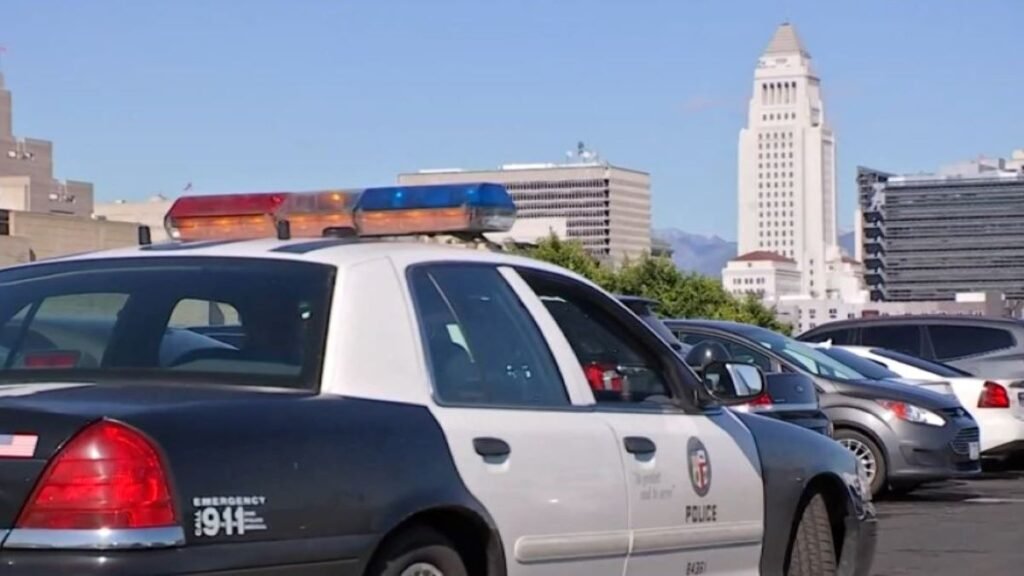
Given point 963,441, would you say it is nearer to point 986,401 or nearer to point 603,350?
point 986,401

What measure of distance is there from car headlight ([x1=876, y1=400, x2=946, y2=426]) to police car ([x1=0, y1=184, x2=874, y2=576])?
7.89 m

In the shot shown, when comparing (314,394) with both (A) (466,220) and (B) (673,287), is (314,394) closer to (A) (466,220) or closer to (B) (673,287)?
(A) (466,220)

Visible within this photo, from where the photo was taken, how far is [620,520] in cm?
641

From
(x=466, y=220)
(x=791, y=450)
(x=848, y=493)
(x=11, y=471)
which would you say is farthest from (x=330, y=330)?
(x=848, y=493)

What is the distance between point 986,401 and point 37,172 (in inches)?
4682

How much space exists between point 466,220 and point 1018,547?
599 centimetres

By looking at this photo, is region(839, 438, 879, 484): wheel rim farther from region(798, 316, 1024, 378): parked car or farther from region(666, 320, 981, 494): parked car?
region(798, 316, 1024, 378): parked car

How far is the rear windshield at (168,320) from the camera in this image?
5.62 m

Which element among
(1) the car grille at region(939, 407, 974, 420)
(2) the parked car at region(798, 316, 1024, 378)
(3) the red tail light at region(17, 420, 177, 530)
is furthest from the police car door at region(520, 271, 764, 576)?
(2) the parked car at region(798, 316, 1024, 378)

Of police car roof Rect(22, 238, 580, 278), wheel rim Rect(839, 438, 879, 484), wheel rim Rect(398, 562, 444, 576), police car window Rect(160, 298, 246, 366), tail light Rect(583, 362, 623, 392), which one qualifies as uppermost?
police car roof Rect(22, 238, 580, 278)

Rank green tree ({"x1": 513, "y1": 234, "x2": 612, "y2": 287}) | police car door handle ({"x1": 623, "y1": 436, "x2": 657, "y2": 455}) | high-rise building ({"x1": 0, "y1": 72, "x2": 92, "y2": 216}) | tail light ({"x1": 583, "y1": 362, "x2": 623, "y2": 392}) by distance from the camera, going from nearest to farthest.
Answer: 1. police car door handle ({"x1": 623, "y1": 436, "x2": 657, "y2": 455})
2. tail light ({"x1": 583, "y1": 362, "x2": 623, "y2": 392})
3. green tree ({"x1": 513, "y1": 234, "x2": 612, "y2": 287})
4. high-rise building ({"x1": 0, "y1": 72, "x2": 92, "y2": 216})

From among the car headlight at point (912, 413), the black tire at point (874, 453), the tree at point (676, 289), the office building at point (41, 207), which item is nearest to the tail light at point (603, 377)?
the black tire at point (874, 453)

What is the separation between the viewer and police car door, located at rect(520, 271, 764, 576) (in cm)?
658

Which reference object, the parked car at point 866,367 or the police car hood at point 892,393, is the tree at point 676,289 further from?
the police car hood at point 892,393
